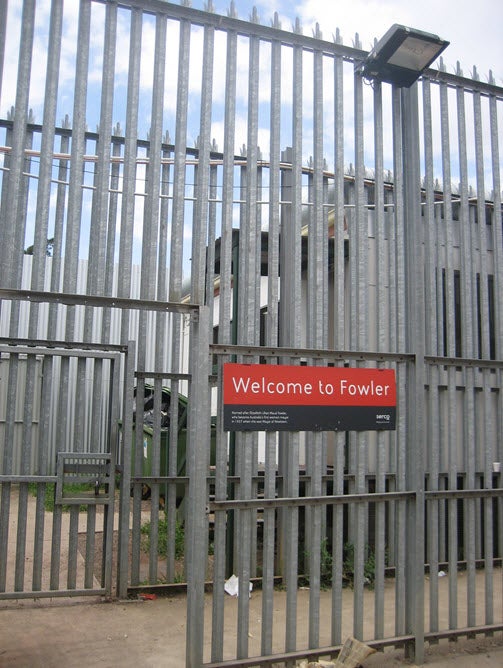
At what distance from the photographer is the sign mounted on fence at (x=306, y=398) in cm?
416

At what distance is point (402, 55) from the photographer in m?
4.61

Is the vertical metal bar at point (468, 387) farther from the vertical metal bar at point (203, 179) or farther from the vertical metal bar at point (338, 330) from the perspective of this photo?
the vertical metal bar at point (203, 179)

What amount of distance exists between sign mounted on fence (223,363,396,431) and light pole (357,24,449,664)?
0.24 metres

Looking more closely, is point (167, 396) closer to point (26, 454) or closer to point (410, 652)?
point (26, 454)

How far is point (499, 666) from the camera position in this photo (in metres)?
4.52

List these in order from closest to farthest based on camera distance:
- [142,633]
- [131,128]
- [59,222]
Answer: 1. [131,128]
2. [142,633]
3. [59,222]

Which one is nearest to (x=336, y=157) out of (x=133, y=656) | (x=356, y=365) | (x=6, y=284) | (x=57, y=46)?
(x=356, y=365)

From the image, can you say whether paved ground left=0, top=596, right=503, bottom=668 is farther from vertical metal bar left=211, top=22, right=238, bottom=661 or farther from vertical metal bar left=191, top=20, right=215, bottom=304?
vertical metal bar left=191, top=20, right=215, bottom=304

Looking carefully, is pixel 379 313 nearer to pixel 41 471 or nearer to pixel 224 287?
pixel 224 287

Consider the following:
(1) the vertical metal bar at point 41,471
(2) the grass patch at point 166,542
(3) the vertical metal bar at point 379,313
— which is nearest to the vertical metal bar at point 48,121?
(1) the vertical metal bar at point 41,471

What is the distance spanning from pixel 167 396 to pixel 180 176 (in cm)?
709

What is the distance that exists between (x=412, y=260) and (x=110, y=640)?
3691 millimetres

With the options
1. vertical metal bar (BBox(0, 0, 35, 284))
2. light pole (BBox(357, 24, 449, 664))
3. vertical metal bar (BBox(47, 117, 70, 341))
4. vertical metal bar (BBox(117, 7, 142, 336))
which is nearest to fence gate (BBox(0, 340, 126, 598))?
vertical metal bar (BBox(47, 117, 70, 341))

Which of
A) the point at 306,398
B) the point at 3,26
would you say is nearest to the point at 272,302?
the point at 306,398
